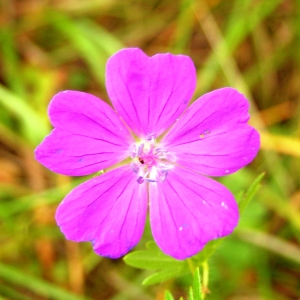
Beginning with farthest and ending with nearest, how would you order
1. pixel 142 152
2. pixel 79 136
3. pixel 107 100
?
pixel 107 100
pixel 142 152
pixel 79 136

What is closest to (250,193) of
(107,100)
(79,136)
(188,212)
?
(188,212)

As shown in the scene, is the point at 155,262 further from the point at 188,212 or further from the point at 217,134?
the point at 217,134

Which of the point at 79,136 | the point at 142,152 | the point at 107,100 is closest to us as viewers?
the point at 79,136

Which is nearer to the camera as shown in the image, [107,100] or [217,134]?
[217,134]

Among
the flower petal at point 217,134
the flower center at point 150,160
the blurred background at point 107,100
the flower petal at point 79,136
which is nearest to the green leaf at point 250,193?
the flower petal at point 217,134

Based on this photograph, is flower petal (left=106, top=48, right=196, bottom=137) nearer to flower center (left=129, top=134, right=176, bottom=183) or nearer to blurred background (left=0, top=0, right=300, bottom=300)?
flower center (left=129, top=134, right=176, bottom=183)

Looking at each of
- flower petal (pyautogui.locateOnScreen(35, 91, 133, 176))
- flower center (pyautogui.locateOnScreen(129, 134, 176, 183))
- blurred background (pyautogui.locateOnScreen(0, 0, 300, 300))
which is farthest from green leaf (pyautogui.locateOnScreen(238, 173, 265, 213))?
blurred background (pyautogui.locateOnScreen(0, 0, 300, 300))

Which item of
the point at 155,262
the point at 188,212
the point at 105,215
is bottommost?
the point at 155,262
